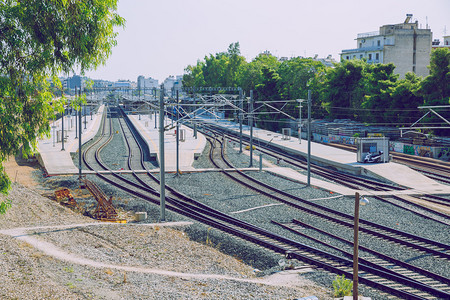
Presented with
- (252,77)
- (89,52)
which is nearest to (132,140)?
(252,77)

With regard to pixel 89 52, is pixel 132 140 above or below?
below

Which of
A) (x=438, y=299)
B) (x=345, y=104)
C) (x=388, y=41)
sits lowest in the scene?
(x=438, y=299)

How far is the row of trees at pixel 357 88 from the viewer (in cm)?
4831

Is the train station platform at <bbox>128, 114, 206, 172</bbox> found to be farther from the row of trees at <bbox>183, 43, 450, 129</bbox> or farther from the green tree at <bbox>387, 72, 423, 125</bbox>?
the green tree at <bbox>387, 72, 423, 125</bbox>

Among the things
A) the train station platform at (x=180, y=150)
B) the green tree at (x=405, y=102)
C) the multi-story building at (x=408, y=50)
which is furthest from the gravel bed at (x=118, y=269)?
the multi-story building at (x=408, y=50)

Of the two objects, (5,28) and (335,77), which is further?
(335,77)

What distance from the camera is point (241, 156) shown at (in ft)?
136

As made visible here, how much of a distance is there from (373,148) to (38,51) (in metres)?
30.2

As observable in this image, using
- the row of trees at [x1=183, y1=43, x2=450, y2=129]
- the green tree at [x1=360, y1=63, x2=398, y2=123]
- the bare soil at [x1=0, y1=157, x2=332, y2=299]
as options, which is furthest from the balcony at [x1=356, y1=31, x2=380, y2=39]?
the bare soil at [x1=0, y1=157, x2=332, y2=299]

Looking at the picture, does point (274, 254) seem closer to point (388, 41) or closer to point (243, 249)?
point (243, 249)

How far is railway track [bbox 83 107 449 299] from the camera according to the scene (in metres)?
12.9

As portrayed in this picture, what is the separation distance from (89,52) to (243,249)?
27.9 ft

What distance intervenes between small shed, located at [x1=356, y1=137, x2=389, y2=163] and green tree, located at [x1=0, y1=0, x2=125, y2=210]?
28281 mm

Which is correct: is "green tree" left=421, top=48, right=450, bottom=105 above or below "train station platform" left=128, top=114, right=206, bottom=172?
above
